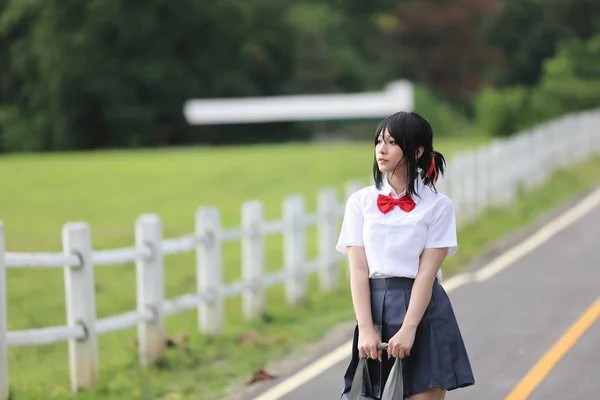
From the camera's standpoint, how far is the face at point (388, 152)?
5703mm

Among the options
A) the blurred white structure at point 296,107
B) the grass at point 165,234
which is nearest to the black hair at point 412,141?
the grass at point 165,234

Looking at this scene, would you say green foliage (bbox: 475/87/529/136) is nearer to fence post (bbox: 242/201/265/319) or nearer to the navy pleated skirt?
fence post (bbox: 242/201/265/319)

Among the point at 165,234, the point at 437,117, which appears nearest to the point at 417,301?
the point at 165,234

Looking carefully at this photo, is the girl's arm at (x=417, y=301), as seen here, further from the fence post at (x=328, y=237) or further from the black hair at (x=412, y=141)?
the fence post at (x=328, y=237)

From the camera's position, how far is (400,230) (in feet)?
18.7

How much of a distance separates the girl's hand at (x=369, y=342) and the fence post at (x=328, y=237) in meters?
10.00

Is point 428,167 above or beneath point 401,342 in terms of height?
above

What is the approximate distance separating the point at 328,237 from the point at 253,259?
244cm

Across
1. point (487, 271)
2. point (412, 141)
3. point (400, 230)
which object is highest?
point (412, 141)

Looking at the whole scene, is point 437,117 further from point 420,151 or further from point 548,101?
point 420,151

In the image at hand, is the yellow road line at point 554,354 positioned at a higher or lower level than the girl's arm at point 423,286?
lower

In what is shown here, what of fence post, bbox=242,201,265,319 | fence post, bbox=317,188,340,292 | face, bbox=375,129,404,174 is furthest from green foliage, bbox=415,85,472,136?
face, bbox=375,129,404,174

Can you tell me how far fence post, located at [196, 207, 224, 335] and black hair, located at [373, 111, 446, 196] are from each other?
6.71 metres

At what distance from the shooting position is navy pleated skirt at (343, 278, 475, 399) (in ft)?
18.8
